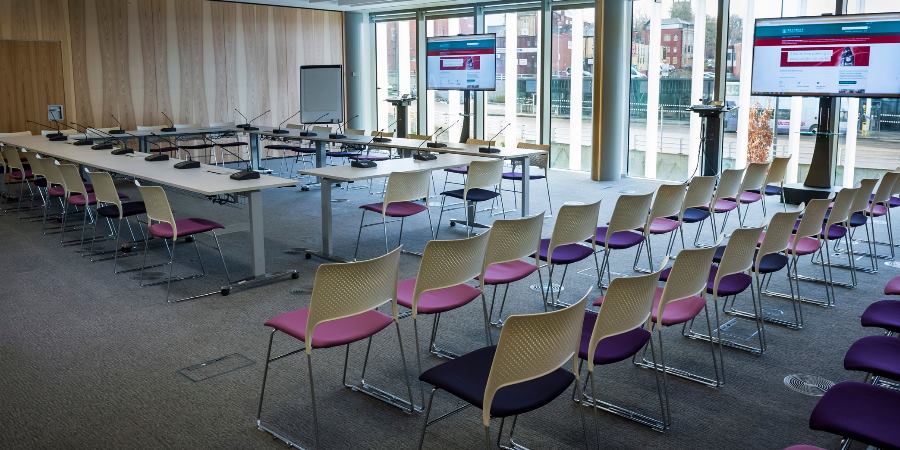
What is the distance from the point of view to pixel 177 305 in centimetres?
568

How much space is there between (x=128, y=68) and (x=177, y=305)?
30.0 feet

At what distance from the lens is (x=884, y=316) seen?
379cm

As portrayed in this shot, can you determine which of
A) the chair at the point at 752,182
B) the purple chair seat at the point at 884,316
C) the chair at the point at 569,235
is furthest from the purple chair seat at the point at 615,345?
the chair at the point at 752,182

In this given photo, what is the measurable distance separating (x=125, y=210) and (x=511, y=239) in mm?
3950

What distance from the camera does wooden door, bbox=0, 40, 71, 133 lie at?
12.2 m

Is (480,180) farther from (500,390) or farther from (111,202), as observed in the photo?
(500,390)

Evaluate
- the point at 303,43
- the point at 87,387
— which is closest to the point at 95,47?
the point at 303,43

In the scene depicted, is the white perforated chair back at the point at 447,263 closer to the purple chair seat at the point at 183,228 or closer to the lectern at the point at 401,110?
the purple chair seat at the point at 183,228

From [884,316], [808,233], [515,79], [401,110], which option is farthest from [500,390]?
[515,79]

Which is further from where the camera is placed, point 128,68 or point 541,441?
point 128,68

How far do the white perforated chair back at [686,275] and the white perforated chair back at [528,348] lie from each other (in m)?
0.88

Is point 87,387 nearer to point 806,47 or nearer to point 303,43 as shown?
point 806,47

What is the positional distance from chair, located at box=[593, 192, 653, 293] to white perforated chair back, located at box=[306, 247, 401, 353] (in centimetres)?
222

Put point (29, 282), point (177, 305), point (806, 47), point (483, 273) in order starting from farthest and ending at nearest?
point (806, 47)
point (29, 282)
point (177, 305)
point (483, 273)
